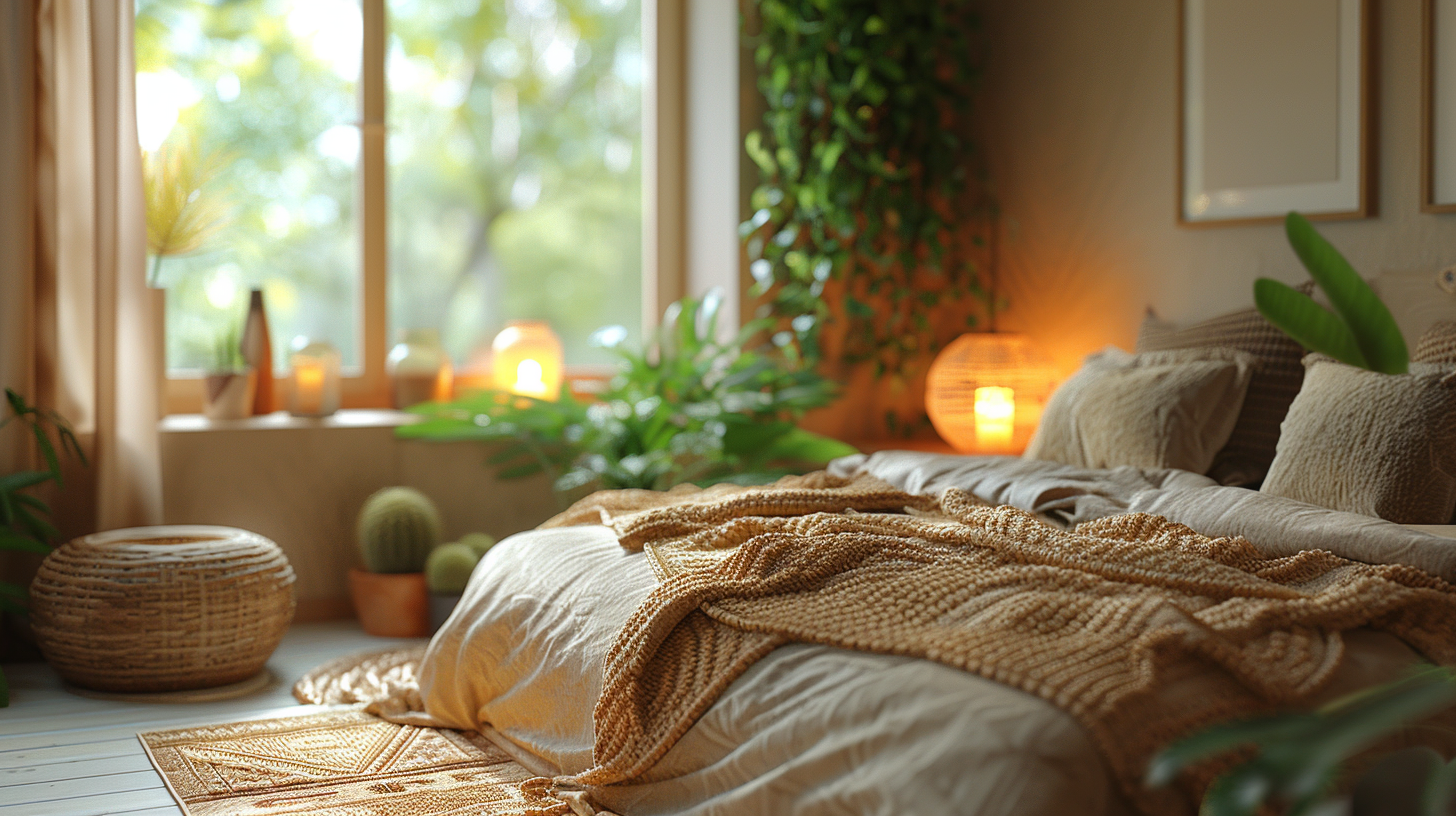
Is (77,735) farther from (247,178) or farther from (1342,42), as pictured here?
(1342,42)

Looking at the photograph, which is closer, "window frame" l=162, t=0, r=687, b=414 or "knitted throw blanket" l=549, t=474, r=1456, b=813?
"knitted throw blanket" l=549, t=474, r=1456, b=813

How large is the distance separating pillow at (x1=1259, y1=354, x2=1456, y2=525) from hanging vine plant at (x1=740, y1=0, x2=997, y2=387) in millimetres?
1785

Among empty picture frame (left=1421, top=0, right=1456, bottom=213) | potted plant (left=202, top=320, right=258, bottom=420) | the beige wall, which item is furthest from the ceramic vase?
empty picture frame (left=1421, top=0, right=1456, bottom=213)

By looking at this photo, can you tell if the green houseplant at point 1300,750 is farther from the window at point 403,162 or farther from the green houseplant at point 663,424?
the window at point 403,162

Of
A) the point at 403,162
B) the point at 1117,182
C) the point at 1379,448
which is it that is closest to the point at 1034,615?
the point at 1379,448

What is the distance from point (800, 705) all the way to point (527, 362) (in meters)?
2.37

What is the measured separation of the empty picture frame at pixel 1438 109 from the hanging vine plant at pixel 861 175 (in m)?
1.41

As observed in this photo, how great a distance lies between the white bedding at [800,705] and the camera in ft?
4.14

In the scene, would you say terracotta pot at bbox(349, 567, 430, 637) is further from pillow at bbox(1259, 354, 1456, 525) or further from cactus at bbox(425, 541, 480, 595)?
pillow at bbox(1259, 354, 1456, 525)

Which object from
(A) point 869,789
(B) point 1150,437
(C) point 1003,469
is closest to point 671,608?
(A) point 869,789

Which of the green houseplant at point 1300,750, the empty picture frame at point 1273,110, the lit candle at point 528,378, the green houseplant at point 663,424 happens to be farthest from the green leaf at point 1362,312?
the lit candle at point 528,378

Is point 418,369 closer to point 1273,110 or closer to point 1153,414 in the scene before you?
point 1153,414

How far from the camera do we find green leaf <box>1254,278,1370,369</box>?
4.56 ft

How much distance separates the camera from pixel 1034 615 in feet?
4.96
